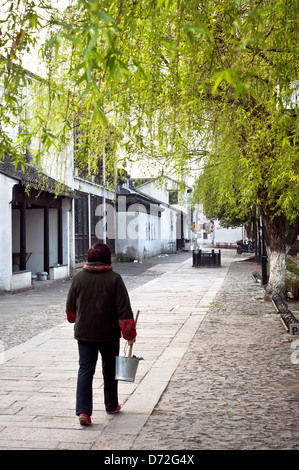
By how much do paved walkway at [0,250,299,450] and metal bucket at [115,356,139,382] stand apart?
38 cm

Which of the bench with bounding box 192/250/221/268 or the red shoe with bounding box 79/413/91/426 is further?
the bench with bounding box 192/250/221/268

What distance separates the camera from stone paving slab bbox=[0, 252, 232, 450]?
4.87 m

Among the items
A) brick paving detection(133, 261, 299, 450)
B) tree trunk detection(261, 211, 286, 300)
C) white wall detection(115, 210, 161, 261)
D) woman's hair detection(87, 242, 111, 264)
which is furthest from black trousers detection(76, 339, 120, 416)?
white wall detection(115, 210, 161, 261)

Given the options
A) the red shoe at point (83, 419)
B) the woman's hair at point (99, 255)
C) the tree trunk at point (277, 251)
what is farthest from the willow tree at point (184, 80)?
the red shoe at point (83, 419)

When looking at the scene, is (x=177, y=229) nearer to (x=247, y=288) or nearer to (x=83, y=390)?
(x=247, y=288)

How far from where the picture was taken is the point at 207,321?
38.3 feet

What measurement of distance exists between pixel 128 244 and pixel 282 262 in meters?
23.1

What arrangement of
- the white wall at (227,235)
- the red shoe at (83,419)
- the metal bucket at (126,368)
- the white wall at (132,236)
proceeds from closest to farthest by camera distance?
the red shoe at (83,419) → the metal bucket at (126,368) → the white wall at (132,236) → the white wall at (227,235)

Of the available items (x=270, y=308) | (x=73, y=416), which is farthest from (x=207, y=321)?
(x=73, y=416)

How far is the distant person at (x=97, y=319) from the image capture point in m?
5.25

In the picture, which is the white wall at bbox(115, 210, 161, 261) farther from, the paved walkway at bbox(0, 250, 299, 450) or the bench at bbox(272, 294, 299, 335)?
the paved walkway at bbox(0, 250, 299, 450)

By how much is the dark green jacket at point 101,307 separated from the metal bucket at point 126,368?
22cm

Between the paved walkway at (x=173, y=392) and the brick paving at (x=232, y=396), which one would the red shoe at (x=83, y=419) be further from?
the brick paving at (x=232, y=396)

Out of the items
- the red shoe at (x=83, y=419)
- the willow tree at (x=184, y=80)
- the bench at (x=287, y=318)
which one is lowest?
the red shoe at (x=83, y=419)
